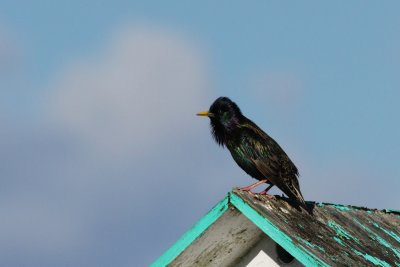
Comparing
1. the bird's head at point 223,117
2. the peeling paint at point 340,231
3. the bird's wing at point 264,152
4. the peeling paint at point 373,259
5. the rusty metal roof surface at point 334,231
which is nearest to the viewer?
the rusty metal roof surface at point 334,231

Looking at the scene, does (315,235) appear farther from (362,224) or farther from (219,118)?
(219,118)

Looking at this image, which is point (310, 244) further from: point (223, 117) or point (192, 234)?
point (223, 117)

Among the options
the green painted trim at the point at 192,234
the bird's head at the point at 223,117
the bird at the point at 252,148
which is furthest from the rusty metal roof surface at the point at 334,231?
the bird's head at the point at 223,117

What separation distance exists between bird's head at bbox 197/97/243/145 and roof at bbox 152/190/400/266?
61.7 inches

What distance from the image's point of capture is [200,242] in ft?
32.2

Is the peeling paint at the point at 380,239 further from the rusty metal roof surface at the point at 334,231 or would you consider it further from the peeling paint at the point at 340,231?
the peeling paint at the point at 340,231

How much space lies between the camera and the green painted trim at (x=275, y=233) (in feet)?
29.8

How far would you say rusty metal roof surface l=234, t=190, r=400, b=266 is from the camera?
946 cm

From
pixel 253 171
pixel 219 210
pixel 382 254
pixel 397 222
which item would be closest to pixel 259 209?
pixel 219 210

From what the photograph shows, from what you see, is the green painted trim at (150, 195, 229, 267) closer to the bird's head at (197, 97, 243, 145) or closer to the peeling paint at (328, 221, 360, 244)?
the peeling paint at (328, 221, 360, 244)

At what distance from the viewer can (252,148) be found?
1190 centimetres

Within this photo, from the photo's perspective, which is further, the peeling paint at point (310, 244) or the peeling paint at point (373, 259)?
the peeling paint at point (373, 259)

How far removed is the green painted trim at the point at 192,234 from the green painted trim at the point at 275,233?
0.11m

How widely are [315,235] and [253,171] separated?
89.3 inches
